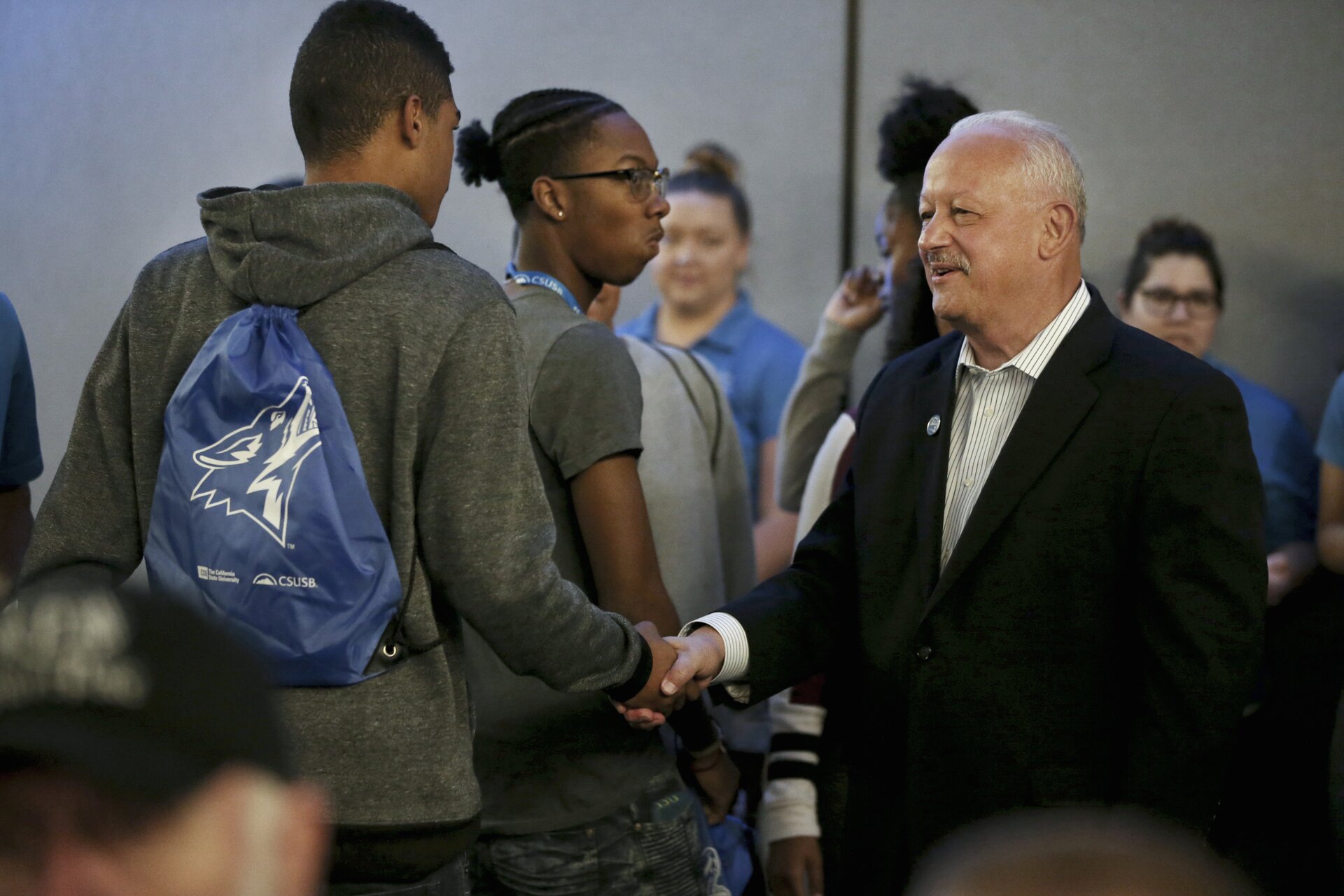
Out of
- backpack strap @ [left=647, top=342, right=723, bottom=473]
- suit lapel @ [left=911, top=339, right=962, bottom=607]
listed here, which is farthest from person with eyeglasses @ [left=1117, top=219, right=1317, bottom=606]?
suit lapel @ [left=911, top=339, right=962, bottom=607]

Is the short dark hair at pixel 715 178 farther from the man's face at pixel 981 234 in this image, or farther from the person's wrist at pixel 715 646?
the person's wrist at pixel 715 646

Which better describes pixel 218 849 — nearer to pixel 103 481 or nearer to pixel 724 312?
pixel 103 481

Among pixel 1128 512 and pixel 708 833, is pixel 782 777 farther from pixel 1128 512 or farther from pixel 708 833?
pixel 1128 512

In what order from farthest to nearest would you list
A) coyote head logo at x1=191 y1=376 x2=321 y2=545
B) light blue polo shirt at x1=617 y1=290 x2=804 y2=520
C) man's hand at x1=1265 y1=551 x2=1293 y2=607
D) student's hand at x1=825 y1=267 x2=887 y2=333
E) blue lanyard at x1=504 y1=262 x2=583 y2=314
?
light blue polo shirt at x1=617 y1=290 x2=804 y2=520, student's hand at x1=825 y1=267 x2=887 y2=333, man's hand at x1=1265 y1=551 x2=1293 y2=607, blue lanyard at x1=504 y1=262 x2=583 y2=314, coyote head logo at x1=191 y1=376 x2=321 y2=545

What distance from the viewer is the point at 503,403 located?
5.10 feet

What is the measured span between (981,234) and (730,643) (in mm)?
734

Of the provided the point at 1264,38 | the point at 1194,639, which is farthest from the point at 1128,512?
the point at 1264,38

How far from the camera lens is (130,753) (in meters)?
0.68

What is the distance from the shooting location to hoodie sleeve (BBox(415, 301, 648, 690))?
5.03ft

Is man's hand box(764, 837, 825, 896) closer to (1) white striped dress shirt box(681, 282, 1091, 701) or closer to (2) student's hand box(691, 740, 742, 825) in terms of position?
(2) student's hand box(691, 740, 742, 825)

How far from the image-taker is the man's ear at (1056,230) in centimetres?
194

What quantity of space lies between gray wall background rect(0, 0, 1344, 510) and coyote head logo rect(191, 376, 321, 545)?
113 inches

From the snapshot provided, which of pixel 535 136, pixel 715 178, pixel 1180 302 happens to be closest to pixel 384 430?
pixel 535 136

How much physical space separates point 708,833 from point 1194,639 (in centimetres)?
92
